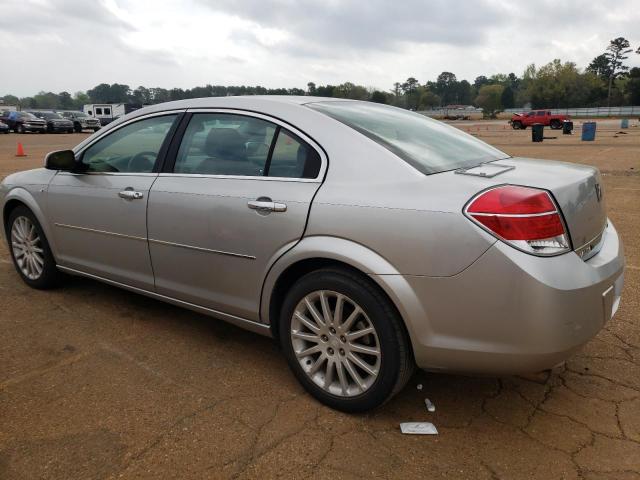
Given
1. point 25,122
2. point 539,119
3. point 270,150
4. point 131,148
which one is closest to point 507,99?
point 539,119

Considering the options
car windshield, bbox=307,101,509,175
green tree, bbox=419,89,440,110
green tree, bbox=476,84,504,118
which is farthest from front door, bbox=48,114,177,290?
green tree, bbox=419,89,440,110

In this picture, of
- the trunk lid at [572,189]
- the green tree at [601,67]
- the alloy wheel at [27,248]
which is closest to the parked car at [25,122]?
the alloy wheel at [27,248]

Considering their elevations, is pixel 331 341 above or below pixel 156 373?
above

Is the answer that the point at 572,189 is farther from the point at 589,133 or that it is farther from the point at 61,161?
the point at 589,133

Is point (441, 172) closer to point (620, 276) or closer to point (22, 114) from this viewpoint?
point (620, 276)

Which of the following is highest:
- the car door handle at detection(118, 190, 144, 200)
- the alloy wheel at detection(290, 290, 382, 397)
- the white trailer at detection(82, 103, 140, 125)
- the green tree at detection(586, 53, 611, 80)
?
the green tree at detection(586, 53, 611, 80)

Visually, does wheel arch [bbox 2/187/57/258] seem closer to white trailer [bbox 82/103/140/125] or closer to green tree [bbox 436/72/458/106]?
white trailer [bbox 82/103/140/125]

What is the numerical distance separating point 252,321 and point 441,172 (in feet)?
4.29

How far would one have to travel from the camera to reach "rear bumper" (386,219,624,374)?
2.11 metres

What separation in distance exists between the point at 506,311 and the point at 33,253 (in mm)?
3820

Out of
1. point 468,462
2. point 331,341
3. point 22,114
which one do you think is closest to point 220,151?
point 331,341

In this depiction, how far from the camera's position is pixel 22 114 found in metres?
33.1

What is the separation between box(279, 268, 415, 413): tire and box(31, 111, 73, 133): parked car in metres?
35.8

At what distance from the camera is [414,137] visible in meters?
2.93
